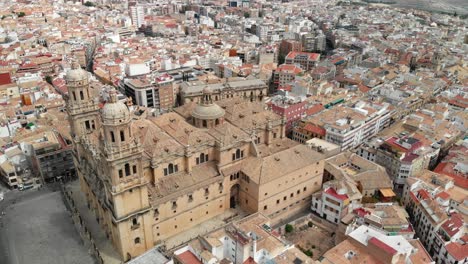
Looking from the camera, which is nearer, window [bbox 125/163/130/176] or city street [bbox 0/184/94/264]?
window [bbox 125/163/130/176]

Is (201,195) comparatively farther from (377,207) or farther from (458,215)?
(458,215)

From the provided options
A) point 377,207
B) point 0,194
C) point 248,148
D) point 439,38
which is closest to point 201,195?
point 248,148

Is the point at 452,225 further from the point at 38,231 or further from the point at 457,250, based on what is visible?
the point at 38,231

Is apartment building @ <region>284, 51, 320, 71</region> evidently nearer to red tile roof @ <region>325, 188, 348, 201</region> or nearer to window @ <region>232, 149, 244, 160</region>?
window @ <region>232, 149, 244, 160</region>

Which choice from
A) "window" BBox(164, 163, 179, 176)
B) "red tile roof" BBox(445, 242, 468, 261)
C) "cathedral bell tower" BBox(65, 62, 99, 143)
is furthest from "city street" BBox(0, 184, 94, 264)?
"red tile roof" BBox(445, 242, 468, 261)

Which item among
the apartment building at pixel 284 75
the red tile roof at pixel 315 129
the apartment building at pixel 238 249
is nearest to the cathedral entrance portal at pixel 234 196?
the apartment building at pixel 238 249
